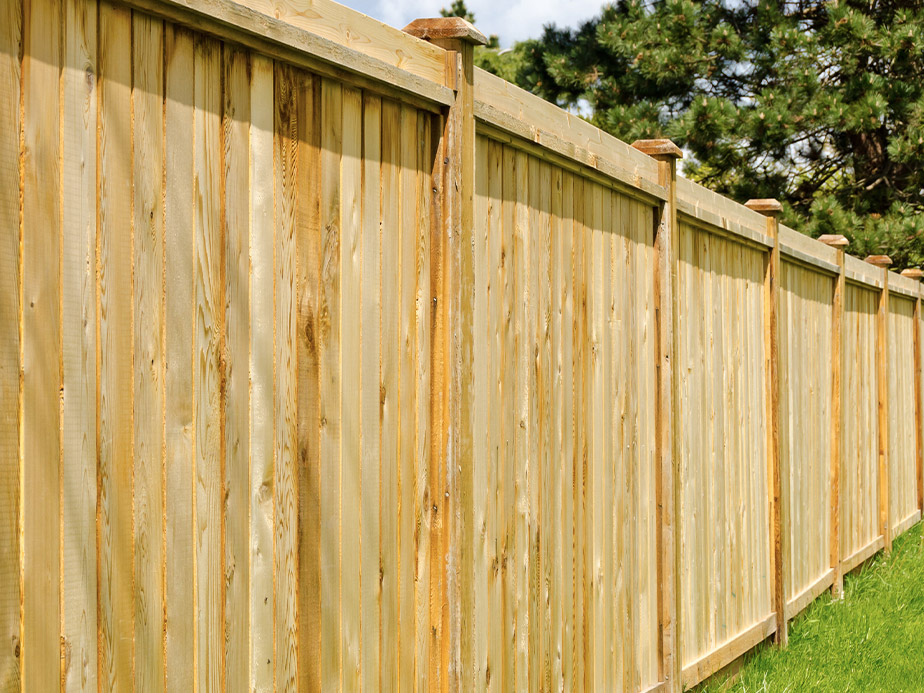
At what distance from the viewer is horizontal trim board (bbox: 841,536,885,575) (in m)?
6.57

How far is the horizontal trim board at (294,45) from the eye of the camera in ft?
5.80

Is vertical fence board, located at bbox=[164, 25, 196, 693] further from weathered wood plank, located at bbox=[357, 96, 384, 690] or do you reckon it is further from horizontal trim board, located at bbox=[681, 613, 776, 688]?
horizontal trim board, located at bbox=[681, 613, 776, 688]

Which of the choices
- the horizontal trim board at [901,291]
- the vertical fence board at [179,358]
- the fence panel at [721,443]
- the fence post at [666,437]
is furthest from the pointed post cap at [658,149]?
the horizontal trim board at [901,291]

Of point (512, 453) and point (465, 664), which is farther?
point (512, 453)

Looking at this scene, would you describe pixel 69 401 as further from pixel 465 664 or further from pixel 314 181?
pixel 465 664

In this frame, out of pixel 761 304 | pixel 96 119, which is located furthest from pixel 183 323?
pixel 761 304

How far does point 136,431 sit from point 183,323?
0.71 ft

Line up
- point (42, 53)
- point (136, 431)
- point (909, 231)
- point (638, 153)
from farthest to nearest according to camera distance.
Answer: point (909, 231) → point (638, 153) → point (136, 431) → point (42, 53)

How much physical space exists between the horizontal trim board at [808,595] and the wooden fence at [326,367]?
1402 mm

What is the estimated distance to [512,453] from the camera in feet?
9.24

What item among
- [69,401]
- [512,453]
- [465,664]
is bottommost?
[465,664]

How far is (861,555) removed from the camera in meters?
6.96

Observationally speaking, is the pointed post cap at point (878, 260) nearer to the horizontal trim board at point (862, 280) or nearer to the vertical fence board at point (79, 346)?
the horizontal trim board at point (862, 280)

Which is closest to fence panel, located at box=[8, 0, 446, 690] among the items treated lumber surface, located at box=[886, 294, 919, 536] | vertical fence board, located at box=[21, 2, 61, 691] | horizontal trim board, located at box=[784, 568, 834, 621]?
vertical fence board, located at box=[21, 2, 61, 691]
